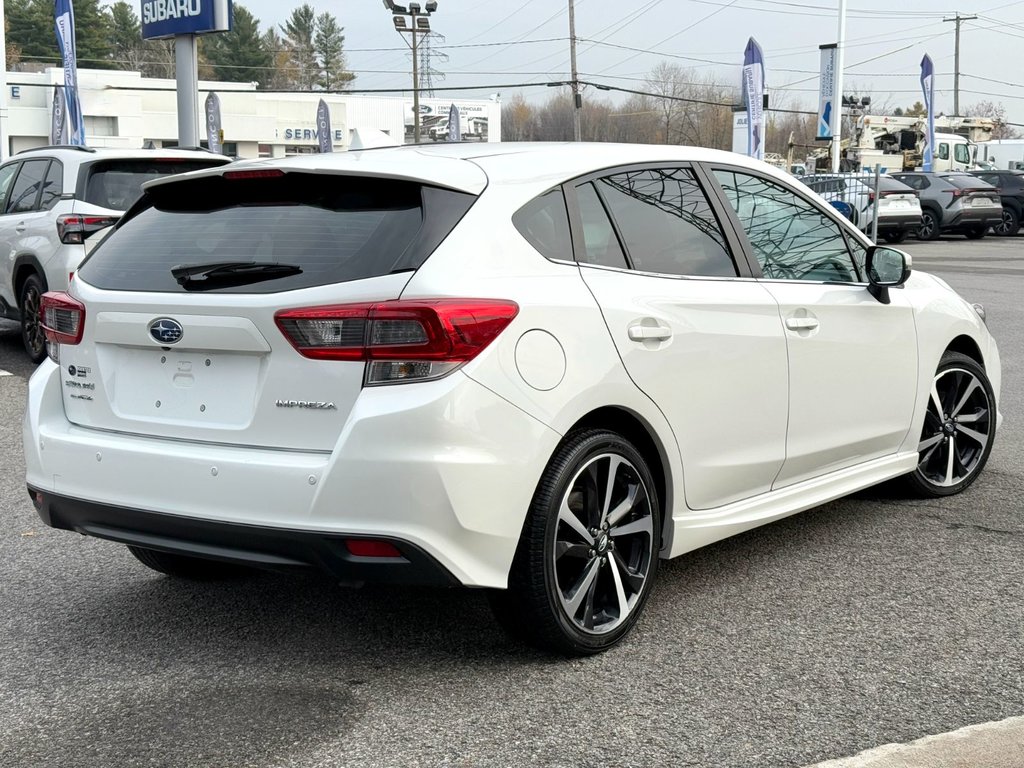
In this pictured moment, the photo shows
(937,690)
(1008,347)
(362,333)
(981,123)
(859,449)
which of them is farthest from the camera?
(981,123)

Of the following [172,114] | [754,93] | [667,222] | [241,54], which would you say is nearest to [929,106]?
[754,93]

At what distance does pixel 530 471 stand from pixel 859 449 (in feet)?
7.07

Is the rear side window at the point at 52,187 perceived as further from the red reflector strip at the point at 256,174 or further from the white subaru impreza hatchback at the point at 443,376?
the red reflector strip at the point at 256,174

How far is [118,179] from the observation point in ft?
32.9

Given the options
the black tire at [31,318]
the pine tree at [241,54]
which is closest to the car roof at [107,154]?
the black tire at [31,318]

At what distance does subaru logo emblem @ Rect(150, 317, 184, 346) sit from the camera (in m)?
3.64

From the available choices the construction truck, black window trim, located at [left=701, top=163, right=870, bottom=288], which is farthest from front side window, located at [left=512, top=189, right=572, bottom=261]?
the construction truck

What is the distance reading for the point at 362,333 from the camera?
3361 millimetres

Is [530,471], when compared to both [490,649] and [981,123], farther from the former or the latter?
[981,123]

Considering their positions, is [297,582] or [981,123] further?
[981,123]

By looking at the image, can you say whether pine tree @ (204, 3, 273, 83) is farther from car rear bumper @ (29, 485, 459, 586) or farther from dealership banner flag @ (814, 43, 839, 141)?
car rear bumper @ (29, 485, 459, 586)

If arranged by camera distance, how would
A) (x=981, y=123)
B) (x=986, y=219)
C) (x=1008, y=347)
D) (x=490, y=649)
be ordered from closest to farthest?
(x=490, y=649) < (x=1008, y=347) < (x=986, y=219) < (x=981, y=123)

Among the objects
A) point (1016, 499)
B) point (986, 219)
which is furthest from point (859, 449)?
point (986, 219)

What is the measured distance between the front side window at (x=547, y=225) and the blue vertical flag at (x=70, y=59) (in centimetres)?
2012
